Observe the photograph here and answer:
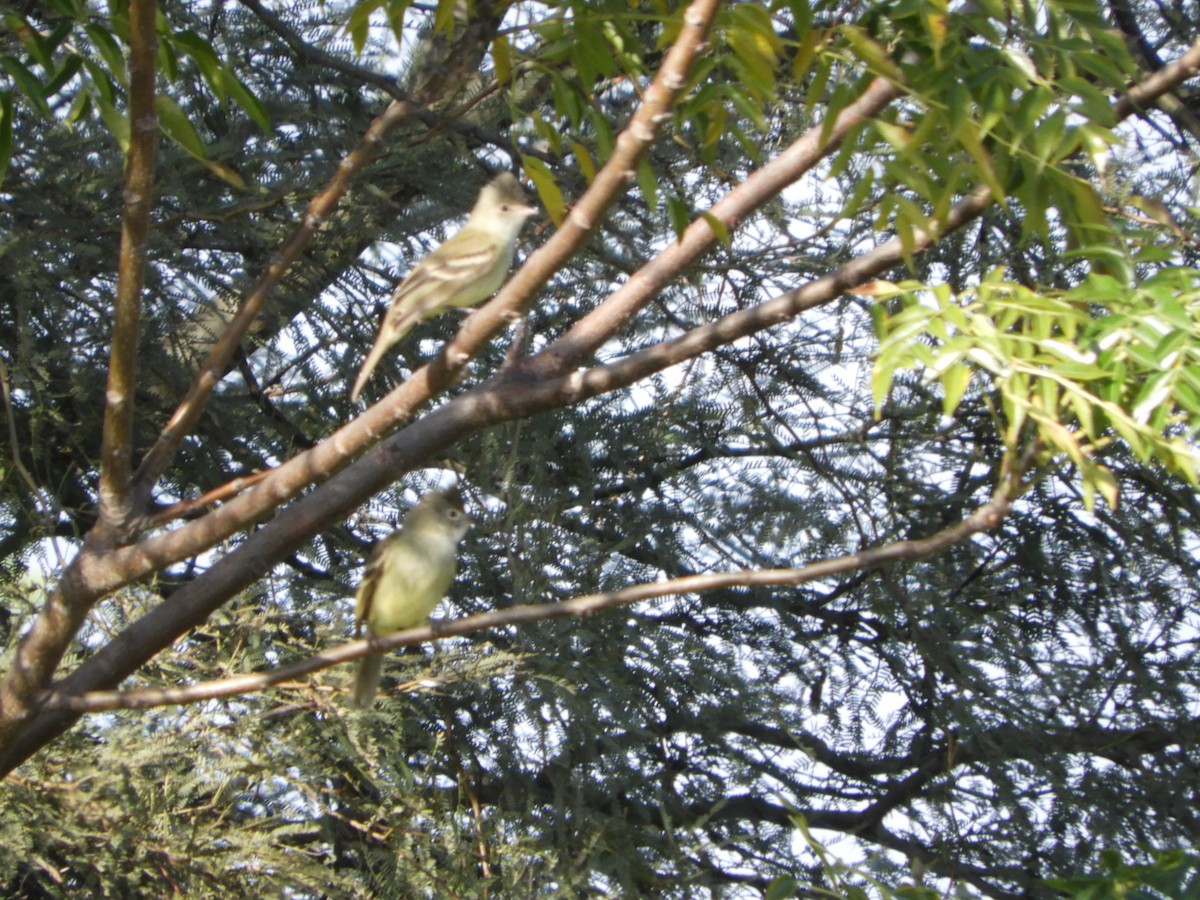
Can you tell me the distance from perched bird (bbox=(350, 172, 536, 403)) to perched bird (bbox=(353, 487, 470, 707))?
1.37 feet

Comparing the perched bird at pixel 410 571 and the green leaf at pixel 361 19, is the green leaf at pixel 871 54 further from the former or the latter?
the perched bird at pixel 410 571

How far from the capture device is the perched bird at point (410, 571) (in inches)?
149

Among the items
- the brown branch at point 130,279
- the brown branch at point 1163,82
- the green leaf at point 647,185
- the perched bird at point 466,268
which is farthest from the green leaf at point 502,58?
the perched bird at point 466,268

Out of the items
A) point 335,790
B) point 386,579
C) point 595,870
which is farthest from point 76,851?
point 595,870

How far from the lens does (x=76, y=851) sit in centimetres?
414

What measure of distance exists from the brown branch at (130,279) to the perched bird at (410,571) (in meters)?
1.21

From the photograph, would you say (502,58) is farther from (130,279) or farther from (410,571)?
(410,571)

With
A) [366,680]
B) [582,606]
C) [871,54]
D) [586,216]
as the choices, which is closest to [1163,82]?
[871,54]

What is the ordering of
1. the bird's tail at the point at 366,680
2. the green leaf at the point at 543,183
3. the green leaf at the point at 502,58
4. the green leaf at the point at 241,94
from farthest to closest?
the bird's tail at the point at 366,680, the green leaf at the point at 241,94, the green leaf at the point at 502,58, the green leaf at the point at 543,183

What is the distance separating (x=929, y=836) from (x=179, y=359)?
3.17m

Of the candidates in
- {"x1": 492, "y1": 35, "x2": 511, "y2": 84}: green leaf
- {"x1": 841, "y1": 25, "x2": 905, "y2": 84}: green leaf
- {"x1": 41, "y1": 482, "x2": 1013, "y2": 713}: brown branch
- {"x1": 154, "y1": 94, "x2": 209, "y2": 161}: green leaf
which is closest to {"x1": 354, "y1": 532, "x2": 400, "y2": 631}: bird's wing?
{"x1": 41, "y1": 482, "x2": 1013, "y2": 713}: brown branch

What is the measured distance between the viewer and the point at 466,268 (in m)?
4.06

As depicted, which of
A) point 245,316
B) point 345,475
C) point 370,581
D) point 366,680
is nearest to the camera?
point 345,475

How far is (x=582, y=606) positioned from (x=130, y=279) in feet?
3.38
